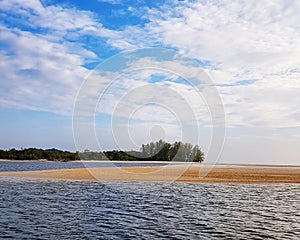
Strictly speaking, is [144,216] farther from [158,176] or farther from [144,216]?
[158,176]

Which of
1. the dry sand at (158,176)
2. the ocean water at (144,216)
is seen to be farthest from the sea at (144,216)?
the dry sand at (158,176)

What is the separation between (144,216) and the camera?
2430 centimetres

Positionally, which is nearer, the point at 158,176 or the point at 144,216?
the point at 144,216

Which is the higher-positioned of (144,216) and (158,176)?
(158,176)

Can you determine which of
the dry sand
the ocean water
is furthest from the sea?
the dry sand

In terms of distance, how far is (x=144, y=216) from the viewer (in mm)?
24297

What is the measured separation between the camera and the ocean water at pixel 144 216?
1928 cm

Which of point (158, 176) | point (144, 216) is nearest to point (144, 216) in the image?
point (144, 216)

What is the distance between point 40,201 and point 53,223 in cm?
948

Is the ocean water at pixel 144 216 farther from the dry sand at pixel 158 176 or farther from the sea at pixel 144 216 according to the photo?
the dry sand at pixel 158 176

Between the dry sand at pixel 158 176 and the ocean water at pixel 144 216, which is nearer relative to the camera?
the ocean water at pixel 144 216

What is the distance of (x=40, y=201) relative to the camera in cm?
3000

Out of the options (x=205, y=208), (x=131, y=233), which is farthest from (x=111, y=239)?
(x=205, y=208)

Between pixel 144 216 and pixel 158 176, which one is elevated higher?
pixel 158 176
